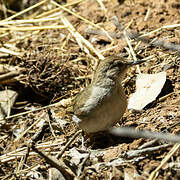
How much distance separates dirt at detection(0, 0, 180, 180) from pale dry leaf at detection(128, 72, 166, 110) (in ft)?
0.34

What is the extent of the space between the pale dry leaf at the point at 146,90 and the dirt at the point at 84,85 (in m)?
0.10

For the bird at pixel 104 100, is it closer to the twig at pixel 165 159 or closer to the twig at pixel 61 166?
the twig at pixel 61 166

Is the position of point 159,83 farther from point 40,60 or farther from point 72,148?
point 40,60

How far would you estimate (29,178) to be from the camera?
4.47 meters

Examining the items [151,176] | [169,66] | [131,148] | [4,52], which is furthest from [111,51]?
[151,176]

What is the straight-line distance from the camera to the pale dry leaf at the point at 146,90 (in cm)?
493

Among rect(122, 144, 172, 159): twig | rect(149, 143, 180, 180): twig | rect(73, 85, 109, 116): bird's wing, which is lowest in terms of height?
rect(149, 143, 180, 180): twig

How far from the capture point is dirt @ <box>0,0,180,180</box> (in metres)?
3.97

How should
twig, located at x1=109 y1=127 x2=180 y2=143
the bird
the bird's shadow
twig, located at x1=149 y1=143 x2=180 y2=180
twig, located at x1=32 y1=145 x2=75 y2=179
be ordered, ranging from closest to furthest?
twig, located at x1=109 y1=127 x2=180 y2=143 → twig, located at x1=149 y1=143 x2=180 y2=180 → twig, located at x1=32 y1=145 x2=75 y2=179 → the bird → the bird's shadow

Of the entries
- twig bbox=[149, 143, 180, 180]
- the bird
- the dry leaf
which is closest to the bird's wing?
the bird

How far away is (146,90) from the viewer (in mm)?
5074

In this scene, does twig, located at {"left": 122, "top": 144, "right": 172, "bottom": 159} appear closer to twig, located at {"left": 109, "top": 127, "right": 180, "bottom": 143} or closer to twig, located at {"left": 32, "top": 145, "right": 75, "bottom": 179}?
twig, located at {"left": 109, "top": 127, "right": 180, "bottom": 143}

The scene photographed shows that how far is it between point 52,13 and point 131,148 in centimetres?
450

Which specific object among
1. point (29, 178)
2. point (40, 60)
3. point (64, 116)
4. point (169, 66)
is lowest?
point (29, 178)
